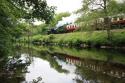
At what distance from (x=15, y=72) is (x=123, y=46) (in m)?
27.5

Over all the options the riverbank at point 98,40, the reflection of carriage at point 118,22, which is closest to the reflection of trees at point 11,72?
the riverbank at point 98,40

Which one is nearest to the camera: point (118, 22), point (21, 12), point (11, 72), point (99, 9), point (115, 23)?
point (21, 12)

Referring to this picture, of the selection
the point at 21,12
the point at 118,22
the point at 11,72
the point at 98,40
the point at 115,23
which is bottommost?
the point at 11,72

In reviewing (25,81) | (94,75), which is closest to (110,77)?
(94,75)

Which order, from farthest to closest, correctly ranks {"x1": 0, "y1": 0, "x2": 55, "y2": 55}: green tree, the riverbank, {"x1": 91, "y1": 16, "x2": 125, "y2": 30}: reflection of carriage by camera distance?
{"x1": 91, "y1": 16, "x2": 125, "y2": 30}: reflection of carriage → the riverbank → {"x1": 0, "y1": 0, "x2": 55, "y2": 55}: green tree

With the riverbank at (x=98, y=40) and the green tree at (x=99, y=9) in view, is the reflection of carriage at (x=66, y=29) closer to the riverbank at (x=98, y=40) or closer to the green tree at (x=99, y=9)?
the riverbank at (x=98, y=40)

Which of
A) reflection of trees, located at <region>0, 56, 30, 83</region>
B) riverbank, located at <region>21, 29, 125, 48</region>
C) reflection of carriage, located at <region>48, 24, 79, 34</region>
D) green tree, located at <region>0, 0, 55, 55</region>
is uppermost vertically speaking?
reflection of carriage, located at <region>48, 24, 79, 34</region>

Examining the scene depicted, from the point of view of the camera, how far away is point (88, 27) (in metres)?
48.1

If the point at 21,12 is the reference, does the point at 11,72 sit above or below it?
below

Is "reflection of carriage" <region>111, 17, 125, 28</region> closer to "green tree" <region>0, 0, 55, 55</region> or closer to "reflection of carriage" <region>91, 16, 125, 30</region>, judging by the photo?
"reflection of carriage" <region>91, 16, 125, 30</region>

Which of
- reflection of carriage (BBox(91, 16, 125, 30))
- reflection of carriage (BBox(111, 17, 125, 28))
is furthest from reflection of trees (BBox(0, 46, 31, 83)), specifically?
reflection of carriage (BBox(111, 17, 125, 28))

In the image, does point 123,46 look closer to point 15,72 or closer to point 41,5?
point 15,72

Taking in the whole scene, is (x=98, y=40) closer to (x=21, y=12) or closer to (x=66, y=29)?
(x=66, y=29)

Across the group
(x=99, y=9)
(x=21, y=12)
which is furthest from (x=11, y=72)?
(x=99, y=9)
